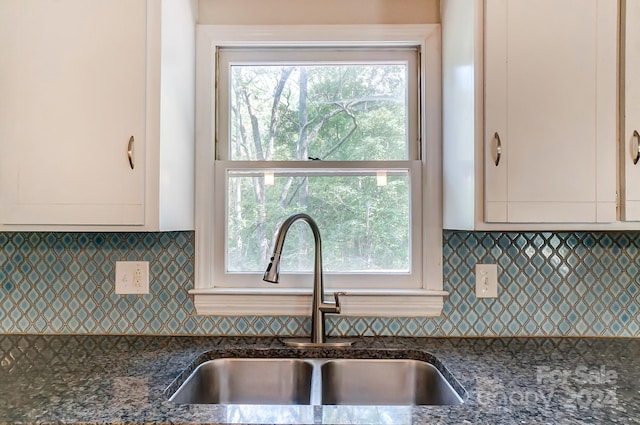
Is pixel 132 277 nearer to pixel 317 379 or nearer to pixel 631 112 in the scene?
pixel 317 379

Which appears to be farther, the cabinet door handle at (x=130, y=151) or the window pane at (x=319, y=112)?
the window pane at (x=319, y=112)

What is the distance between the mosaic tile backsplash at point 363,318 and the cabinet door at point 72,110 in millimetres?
339

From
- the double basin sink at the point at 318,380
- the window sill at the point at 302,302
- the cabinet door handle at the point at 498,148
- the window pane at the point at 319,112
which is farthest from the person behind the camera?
the window pane at the point at 319,112

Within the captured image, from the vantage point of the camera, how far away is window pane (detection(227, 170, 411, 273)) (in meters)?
1.51

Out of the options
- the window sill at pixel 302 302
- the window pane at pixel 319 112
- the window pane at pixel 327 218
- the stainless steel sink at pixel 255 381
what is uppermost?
the window pane at pixel 319 112

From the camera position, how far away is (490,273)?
1424 millimetres

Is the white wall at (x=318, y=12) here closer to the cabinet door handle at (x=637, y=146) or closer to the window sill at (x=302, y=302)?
the cabinet door handle at (x=637, y=146)

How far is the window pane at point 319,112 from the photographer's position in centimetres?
152

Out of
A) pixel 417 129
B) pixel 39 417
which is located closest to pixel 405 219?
pixel 417 129

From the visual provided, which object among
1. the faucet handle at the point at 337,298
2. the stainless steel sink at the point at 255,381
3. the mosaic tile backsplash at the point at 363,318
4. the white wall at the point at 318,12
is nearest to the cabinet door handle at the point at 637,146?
the mosaic tile backsplash at the point at 363,318

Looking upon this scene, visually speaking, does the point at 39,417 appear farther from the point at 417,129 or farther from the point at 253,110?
the point at 417,129

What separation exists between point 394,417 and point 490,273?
781 mm

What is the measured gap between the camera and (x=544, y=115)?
3.68ft

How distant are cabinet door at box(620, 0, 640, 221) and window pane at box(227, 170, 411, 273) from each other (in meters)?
0.67
